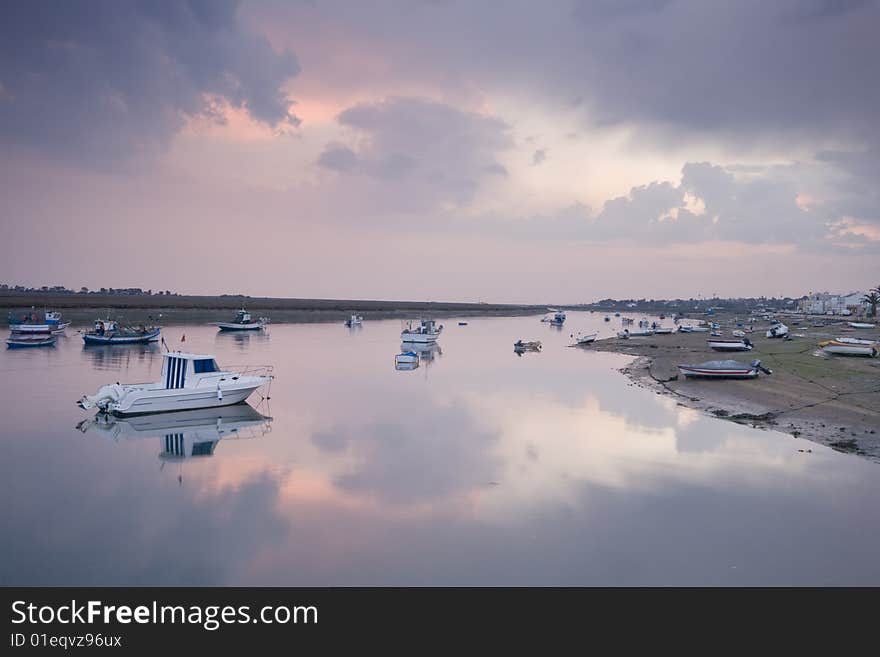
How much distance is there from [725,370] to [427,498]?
95.3ft

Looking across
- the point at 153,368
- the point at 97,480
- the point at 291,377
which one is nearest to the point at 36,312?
the point at 153,368

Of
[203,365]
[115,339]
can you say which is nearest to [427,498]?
[203,365]

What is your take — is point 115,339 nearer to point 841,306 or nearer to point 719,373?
point 719,373

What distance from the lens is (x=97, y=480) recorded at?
62.8 feet

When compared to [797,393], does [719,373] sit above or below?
above

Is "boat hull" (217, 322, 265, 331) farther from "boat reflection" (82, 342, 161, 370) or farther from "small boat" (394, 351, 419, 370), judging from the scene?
"small boat" (394, 351, 419, 370)

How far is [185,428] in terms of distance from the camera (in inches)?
1081

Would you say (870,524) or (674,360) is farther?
(674,360)

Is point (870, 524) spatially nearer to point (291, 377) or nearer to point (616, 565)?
point (616, 565)

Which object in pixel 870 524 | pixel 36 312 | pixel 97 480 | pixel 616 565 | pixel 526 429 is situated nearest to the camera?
pixel 616 565

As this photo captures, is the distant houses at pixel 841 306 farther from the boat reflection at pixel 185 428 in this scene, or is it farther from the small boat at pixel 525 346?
the boat reflection at pixel 185 428
